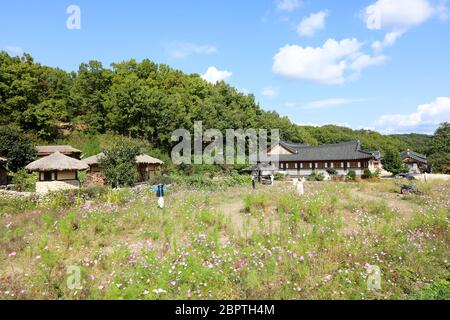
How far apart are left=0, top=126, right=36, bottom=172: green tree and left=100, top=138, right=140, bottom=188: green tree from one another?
9.47m

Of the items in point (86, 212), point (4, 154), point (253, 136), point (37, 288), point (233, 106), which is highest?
point (233, 106)

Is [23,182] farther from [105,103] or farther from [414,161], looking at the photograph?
[414,161]

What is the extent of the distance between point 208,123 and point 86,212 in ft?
97.7

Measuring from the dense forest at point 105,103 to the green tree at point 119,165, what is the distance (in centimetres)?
1402

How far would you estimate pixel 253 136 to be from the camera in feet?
148

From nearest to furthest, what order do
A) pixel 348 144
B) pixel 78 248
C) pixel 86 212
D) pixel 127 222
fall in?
pixel 78 248 < pixel 127 222 < pixel 86 212 < pixel 348 144

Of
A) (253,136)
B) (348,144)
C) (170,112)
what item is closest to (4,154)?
(170,112)

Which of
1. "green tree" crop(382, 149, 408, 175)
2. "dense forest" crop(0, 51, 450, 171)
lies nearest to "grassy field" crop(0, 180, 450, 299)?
"dense forest" crop(0, 51, 450, 171)

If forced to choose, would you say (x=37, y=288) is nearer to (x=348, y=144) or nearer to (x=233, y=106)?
(x=348, y=144)

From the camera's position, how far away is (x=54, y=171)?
20.5 metres

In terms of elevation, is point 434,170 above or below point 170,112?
below

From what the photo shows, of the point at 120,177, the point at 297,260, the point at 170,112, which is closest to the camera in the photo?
the point at 297,260

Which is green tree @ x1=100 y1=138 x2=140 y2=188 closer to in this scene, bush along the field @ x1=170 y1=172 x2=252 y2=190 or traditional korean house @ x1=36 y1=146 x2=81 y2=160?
bush along the field @ x1=170 y1=172 x2=252 y2=190

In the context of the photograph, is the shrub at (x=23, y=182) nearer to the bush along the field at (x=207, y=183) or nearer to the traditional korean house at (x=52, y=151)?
the traditional korean house at (x=52, y=151)
